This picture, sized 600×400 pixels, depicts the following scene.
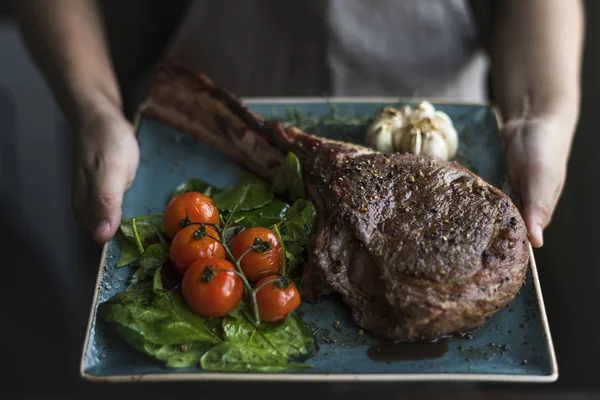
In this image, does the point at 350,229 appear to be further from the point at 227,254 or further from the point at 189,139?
the point at 189,139

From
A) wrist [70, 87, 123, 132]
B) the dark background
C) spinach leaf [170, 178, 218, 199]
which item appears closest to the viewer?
spinach leaf [170, 178, 218, 199]

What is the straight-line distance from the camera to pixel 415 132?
2600 mm

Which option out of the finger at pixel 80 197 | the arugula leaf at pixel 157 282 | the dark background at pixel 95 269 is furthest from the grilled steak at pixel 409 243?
the dark background at pixel 95 269

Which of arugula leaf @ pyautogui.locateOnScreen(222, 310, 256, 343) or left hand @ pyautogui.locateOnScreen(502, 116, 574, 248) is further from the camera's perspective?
left hand @ pyautogui.locateOnScreen(502, 116, 574, 248)

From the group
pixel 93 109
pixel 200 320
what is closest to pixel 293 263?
pixel 200 320

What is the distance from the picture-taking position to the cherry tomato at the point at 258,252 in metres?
2.11

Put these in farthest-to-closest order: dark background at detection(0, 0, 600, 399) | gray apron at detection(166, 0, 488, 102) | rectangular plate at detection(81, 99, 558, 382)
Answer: dark background at detection(0, 0, 600, 399) < gray apron at detection(166, 0, 488, 102) < rectangular plate at detection(81, 99, 558, 382)

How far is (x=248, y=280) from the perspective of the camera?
2150 mm

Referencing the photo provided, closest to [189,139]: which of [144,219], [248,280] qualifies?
[144,219]

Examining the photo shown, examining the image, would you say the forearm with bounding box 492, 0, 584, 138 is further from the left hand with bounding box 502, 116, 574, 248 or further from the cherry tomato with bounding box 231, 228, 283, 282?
the cherry tomato with bounding box 231, 228, 283, 282

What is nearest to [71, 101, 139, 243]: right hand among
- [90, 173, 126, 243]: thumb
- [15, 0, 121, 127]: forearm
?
[90, 173, 126, 243]: thumb

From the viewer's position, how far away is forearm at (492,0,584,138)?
2.76 meters

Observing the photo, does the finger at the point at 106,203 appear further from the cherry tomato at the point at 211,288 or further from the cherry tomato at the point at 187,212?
the cherry tomato at the point at 211,288

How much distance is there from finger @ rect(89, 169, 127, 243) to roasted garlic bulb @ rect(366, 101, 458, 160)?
1.06m
